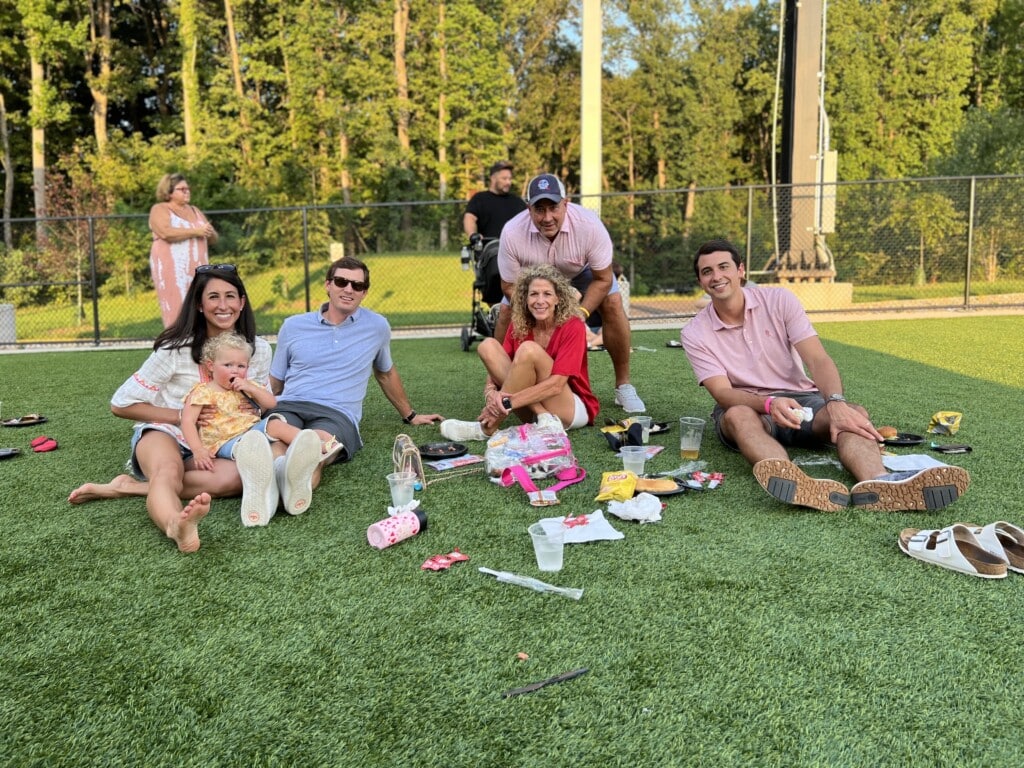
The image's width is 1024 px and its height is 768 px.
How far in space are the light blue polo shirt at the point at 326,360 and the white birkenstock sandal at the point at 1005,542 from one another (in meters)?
2.88

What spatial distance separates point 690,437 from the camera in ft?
12.8

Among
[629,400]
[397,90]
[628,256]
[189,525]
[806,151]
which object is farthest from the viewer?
[397,90]

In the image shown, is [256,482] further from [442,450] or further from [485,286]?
[485,286]

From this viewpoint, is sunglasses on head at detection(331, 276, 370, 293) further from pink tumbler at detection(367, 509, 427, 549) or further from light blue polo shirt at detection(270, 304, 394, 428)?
pink tumbler at detection(367, 509, 427, 549)

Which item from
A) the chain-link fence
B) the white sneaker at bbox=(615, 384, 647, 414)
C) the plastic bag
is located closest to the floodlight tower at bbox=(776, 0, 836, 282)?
the chain-link fence

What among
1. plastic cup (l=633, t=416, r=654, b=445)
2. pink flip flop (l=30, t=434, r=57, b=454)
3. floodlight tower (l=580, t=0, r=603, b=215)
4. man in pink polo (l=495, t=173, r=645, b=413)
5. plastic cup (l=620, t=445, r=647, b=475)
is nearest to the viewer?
plastic cup (l=620, t=445, r=647, b=475)

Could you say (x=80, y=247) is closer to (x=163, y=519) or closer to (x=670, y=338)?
(x=670, y=338)

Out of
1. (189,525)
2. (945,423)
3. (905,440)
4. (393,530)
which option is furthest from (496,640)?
(945,423)

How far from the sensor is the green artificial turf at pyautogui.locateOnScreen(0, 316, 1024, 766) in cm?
164

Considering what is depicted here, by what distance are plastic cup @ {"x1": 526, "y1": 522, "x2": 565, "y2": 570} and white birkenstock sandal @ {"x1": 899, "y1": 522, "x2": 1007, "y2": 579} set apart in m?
1.19

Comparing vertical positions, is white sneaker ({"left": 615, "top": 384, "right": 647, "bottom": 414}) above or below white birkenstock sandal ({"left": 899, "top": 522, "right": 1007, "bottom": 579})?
above

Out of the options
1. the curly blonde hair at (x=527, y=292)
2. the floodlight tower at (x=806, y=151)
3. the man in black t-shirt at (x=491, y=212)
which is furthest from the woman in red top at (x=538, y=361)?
the floodlight tower at (x=806, y=151)

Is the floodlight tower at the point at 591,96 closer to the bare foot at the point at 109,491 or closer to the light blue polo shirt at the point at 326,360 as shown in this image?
the light blue polo shirt at the point at 326,360

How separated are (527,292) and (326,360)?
3.99 feet
